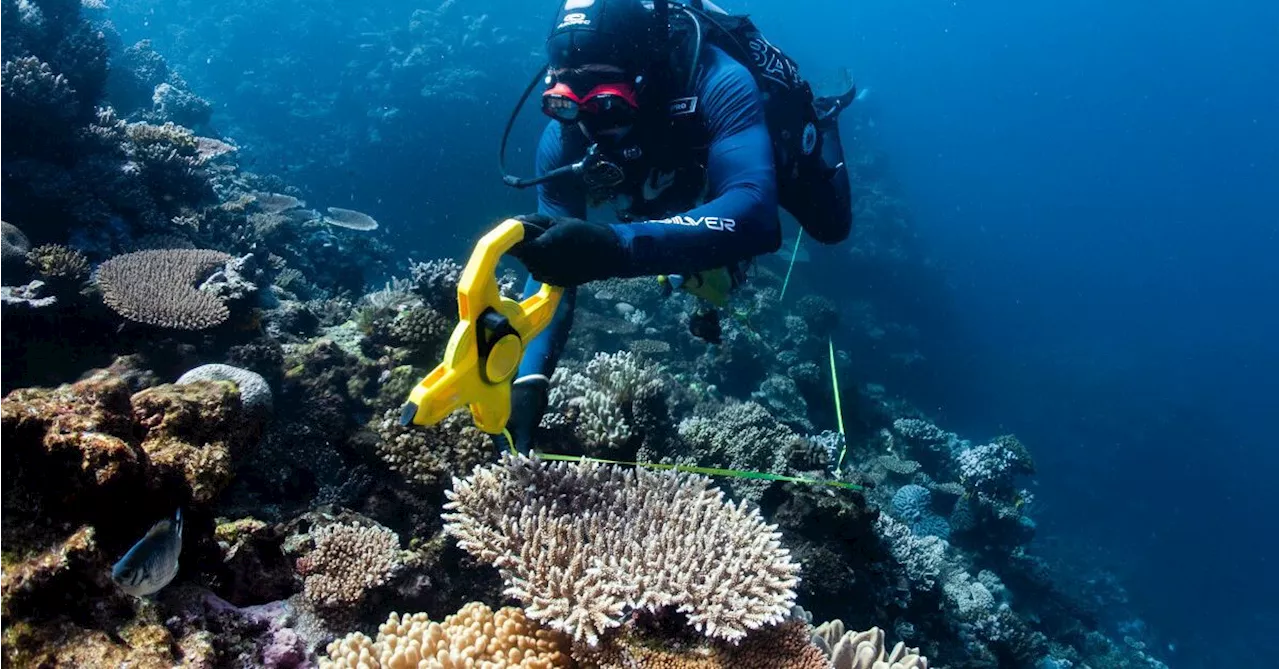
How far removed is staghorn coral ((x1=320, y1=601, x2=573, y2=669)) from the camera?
7.56ft

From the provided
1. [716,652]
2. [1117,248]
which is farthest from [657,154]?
[1117,248]

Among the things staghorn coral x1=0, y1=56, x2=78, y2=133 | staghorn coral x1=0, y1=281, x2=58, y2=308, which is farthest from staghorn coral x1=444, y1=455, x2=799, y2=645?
staghorn coral x1=0, y1=56, x2=78, y2=133

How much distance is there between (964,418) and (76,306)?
29319 mm

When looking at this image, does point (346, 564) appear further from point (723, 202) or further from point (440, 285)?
Result: point (440, 285)

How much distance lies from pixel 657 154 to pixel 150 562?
122 inches

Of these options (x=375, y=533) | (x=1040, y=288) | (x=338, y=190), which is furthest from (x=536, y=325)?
(x=1040, y=288)

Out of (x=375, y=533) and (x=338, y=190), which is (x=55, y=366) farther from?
(x=338, y=190)

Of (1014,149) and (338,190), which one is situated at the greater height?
(1014,149)

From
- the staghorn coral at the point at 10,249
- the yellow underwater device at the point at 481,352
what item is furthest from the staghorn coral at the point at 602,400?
the staghorn coral at the point at 10,249

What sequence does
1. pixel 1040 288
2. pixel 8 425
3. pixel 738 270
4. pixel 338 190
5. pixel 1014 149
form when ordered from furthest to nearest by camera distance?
pixel 1014 149
pixel 1040 288
pixel 338 190
pixel 738 270
pixel 8 425

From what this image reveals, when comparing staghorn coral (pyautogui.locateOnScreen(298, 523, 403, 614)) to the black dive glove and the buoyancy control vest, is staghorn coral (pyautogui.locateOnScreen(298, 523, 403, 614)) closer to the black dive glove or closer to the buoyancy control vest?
the black dive glove

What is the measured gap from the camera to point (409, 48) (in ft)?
85.2

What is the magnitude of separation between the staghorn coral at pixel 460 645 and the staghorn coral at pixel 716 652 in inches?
7.7

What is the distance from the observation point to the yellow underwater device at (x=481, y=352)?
1.96 m
